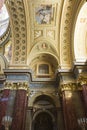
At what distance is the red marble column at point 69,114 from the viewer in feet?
28.7

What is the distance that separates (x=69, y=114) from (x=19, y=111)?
265 centimetres

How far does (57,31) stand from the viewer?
11969mm

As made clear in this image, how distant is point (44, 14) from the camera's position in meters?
11.6

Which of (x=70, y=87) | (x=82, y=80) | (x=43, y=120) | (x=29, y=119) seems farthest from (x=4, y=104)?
(x=82, y=80)

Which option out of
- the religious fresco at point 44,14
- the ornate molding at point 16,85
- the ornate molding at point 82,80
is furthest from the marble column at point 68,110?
the religious fresco at point 44,14

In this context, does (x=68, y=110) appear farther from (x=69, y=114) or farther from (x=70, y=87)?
(x=70, y=87)

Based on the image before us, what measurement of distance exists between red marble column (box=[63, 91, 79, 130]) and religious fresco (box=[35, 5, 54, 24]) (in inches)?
201

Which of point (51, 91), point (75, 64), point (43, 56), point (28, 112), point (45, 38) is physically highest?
point (45, 38)

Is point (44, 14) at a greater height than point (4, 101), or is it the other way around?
point (44, 14)

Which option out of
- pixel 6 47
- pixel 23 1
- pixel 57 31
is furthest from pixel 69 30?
pixel 6 47

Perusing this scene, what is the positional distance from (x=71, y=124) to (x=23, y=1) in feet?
24.7

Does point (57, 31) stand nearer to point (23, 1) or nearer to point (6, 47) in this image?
point (23, 1)

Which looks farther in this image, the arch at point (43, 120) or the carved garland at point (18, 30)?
the carved garland at point (18, 30)

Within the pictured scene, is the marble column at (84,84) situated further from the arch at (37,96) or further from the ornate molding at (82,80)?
the arch at (37,96)
